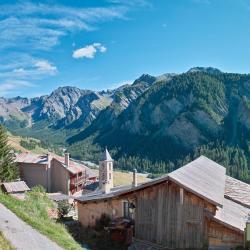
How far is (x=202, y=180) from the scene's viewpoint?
33.2 meters

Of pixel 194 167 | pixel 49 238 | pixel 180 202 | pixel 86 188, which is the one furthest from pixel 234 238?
pixel 86 188

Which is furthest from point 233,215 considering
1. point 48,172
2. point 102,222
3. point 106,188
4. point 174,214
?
point 48,172

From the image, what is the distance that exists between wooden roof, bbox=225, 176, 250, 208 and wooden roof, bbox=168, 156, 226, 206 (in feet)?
3.82

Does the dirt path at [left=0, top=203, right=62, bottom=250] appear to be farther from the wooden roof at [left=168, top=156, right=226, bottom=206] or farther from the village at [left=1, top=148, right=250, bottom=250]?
the wooden roof at [left=168, top=156, right=226, bottom=206]

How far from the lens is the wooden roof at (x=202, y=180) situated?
28095mm

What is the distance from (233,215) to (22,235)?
19.4 m

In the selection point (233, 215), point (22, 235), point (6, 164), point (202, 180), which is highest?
point (202, 180)

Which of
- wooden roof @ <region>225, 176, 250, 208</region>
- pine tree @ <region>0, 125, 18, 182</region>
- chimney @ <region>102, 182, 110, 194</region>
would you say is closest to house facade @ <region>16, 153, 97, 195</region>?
pine tree @ <region>0, 125, 18, 182</region>

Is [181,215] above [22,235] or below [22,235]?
below

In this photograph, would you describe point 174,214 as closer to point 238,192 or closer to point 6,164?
point 238,192

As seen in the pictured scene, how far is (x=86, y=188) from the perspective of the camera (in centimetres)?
9581

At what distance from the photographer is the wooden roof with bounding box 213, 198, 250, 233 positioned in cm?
2717

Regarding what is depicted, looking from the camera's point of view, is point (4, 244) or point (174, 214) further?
point (174, 214)

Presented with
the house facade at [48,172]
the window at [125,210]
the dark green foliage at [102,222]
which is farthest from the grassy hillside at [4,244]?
the house facade at [48,172]
